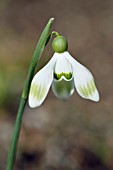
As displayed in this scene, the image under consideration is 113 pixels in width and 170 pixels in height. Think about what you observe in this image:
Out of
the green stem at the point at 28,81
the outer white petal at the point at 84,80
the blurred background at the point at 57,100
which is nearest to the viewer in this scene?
the green stem at the point at 28,81

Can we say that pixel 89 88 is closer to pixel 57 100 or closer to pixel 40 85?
pixel 40 85

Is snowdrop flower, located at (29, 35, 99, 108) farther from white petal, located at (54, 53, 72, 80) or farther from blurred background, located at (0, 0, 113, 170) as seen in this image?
blurred background, located at (0, 0, 113, 170)

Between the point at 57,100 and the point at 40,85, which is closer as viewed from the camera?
the point at 40,85

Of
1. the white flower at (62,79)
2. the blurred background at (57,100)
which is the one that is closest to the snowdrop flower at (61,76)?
the white flower at (62,79)

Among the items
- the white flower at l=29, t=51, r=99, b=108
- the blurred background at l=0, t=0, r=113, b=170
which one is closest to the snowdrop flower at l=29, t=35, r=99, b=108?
the white flower at l=29, t=51, r=99, b=108

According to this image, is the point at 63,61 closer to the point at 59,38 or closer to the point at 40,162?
the point at 59,38

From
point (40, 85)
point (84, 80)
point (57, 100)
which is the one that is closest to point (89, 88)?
point (84, 80)

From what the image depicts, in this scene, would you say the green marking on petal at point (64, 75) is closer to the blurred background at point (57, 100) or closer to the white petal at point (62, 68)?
the white petal at point (62, 68)

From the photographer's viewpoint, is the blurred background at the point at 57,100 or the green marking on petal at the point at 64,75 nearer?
the green marking on petal at the point at 64,75

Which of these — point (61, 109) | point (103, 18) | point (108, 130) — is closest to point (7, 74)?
point (61, 109)
